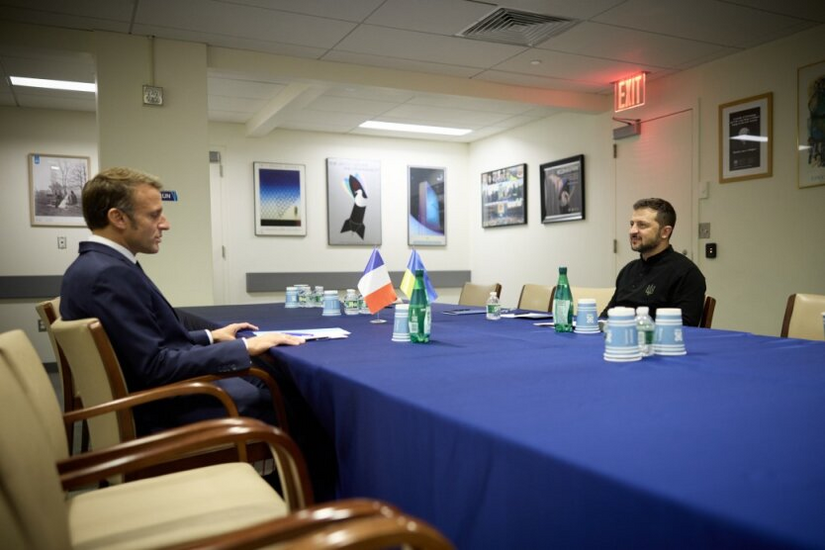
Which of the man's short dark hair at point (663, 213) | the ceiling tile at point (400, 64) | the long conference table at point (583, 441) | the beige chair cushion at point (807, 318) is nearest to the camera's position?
the long conference table at point (583, 441)

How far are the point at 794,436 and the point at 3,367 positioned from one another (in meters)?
1.27

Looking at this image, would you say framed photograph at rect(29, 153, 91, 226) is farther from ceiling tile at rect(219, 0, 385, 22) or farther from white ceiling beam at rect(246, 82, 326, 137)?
ceiling tile at rect(219, 0, 385, 22)

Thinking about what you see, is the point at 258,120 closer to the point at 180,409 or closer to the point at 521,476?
the point at 180,409

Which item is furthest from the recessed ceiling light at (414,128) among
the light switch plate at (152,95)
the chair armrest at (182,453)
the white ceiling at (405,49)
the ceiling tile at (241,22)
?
the chair armrest at (182,453)

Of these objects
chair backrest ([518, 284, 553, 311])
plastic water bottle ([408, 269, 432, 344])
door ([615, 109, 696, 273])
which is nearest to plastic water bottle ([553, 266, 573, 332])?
plastic water bottle ([408, 269, 432, 344])

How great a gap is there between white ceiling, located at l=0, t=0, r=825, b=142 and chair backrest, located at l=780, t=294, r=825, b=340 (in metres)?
2.23

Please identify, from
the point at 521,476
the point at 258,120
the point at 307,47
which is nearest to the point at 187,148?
the point at 307,47

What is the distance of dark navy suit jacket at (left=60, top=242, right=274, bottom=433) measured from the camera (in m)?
1.77

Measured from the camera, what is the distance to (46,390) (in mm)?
1322

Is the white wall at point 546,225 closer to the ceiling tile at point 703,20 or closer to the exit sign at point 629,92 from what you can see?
the exit sign at point 629,92

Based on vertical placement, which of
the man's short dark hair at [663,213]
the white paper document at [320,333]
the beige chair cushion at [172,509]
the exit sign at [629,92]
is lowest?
A: the beige chair cushion at [172,509]

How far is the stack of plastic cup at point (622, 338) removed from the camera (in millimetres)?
1548

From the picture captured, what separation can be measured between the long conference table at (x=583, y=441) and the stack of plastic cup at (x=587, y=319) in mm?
362

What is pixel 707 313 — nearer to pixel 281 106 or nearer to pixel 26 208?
pixel 281 106
